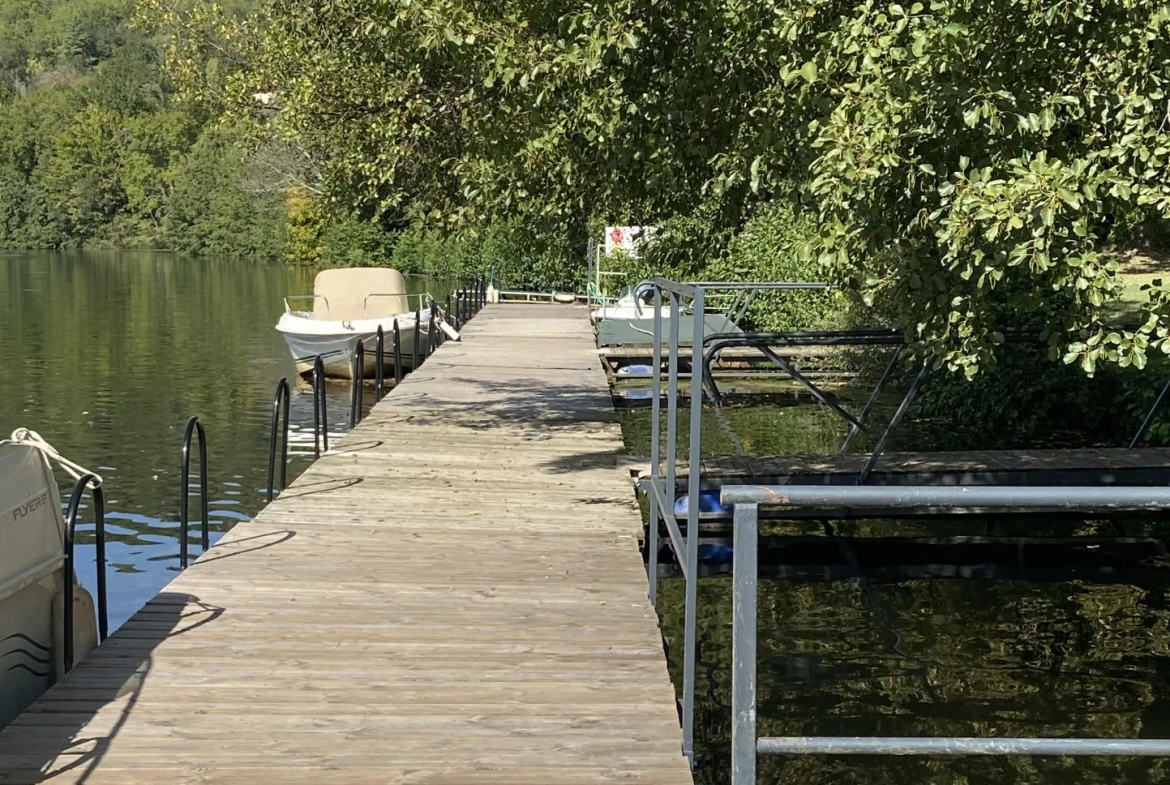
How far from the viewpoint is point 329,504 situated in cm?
959

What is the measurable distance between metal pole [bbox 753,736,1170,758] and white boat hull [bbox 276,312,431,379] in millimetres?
20964

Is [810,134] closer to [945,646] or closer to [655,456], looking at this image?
[655,456]

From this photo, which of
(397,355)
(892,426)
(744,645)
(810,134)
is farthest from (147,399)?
(744,645)

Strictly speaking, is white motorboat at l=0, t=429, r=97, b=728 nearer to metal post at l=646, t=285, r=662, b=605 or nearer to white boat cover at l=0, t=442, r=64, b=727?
white boat cover at l=0, t=442, r=64, b=727

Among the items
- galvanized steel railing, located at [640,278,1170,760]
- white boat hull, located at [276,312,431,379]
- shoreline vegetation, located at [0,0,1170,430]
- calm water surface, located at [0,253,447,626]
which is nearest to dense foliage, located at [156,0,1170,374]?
shoreline vegetation, located at [0,0,1170,430]

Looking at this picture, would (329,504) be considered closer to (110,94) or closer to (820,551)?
(820,551)

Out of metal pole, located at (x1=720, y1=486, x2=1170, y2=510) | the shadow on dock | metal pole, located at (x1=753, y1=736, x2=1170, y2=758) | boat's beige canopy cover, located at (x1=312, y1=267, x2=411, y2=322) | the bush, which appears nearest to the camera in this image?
metal pole, located at (x1=720, y1=486, x2=1170, y2=510)

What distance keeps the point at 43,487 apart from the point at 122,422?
14188mm

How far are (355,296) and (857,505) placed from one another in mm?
23402

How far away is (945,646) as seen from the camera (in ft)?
30.9

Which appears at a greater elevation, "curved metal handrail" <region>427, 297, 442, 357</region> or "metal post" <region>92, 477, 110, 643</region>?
"curved metal handrail" <region>427, 297, 442, 357</region>

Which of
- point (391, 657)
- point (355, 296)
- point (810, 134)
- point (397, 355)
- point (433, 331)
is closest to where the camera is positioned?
point (391, 657)

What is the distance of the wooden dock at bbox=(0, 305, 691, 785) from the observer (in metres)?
5.13

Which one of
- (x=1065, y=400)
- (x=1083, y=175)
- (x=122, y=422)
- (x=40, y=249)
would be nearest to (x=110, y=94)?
(x=40, y=249)
